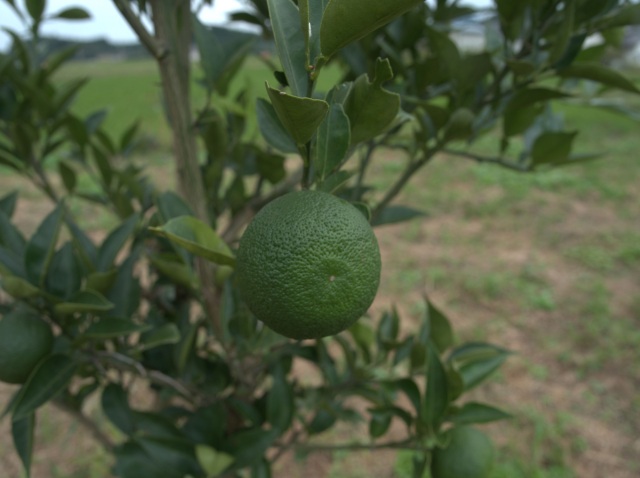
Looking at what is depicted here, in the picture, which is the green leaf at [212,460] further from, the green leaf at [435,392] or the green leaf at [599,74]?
the green leaf at [599,74]

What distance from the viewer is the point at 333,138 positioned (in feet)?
1.33

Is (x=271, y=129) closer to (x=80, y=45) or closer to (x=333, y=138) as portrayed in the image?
(x=333, y=138)

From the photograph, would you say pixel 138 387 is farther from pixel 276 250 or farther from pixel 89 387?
pixel 276 250

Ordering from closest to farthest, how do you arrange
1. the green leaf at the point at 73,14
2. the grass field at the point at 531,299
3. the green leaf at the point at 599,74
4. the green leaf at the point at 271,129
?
the green leaf at the point at 271,129, the green leaf at the point at 599,74, the green leaf at the point at 73,14, the grass field at the point at 531,299

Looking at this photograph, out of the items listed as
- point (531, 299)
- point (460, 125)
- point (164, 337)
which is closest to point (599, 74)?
point (460, 125)

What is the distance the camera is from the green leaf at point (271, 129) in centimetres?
48

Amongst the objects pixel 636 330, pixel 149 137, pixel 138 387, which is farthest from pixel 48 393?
pixel 149 137

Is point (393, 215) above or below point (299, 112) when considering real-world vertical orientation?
below

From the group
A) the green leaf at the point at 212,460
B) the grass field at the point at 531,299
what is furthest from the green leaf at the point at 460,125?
the green leaf at the point at 212,460

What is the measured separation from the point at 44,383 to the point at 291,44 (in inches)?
16.8

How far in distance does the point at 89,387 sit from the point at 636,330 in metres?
2.03

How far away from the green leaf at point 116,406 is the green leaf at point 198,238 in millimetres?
412

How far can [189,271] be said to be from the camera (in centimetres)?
59

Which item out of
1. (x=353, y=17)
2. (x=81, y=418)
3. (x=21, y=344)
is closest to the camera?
(x=353, y=17)
